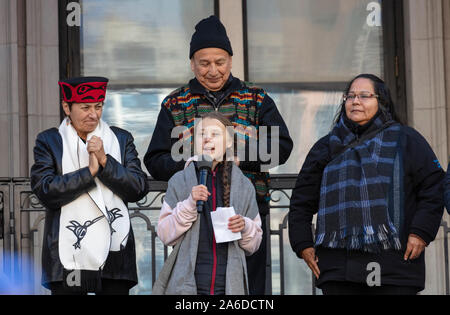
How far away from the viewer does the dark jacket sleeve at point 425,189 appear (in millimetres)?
6742

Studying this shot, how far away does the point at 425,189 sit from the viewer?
270 inches

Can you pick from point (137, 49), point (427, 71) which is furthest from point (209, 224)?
point (427, 71)

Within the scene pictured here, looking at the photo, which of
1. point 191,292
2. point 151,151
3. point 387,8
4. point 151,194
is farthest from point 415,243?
point 387,8

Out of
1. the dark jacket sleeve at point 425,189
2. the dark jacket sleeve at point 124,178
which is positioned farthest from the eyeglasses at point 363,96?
the dark jacket sleeve at point 124,178

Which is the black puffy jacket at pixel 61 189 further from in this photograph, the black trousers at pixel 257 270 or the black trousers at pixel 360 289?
the black trousers at pixel 360 289

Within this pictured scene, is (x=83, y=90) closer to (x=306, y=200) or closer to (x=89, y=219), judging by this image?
(x=89, y=219)

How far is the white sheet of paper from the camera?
6.62 m

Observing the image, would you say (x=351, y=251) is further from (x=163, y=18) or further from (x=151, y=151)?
(x=163, y=18)

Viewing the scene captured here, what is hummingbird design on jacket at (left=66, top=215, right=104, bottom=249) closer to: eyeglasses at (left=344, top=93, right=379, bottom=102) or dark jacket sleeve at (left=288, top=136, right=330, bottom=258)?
dark jacket sleeve at (left=288, top=136, right=330, bottom=258)

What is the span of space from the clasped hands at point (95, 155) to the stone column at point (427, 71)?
457 cm

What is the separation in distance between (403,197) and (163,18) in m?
4.96

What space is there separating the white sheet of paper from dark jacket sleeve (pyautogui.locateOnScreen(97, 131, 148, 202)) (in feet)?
2.28

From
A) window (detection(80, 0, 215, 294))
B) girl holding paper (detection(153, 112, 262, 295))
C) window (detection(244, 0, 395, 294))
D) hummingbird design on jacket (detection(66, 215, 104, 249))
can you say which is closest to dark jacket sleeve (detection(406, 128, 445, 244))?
girl holding paper (detection(153, 112, 262, 295))
